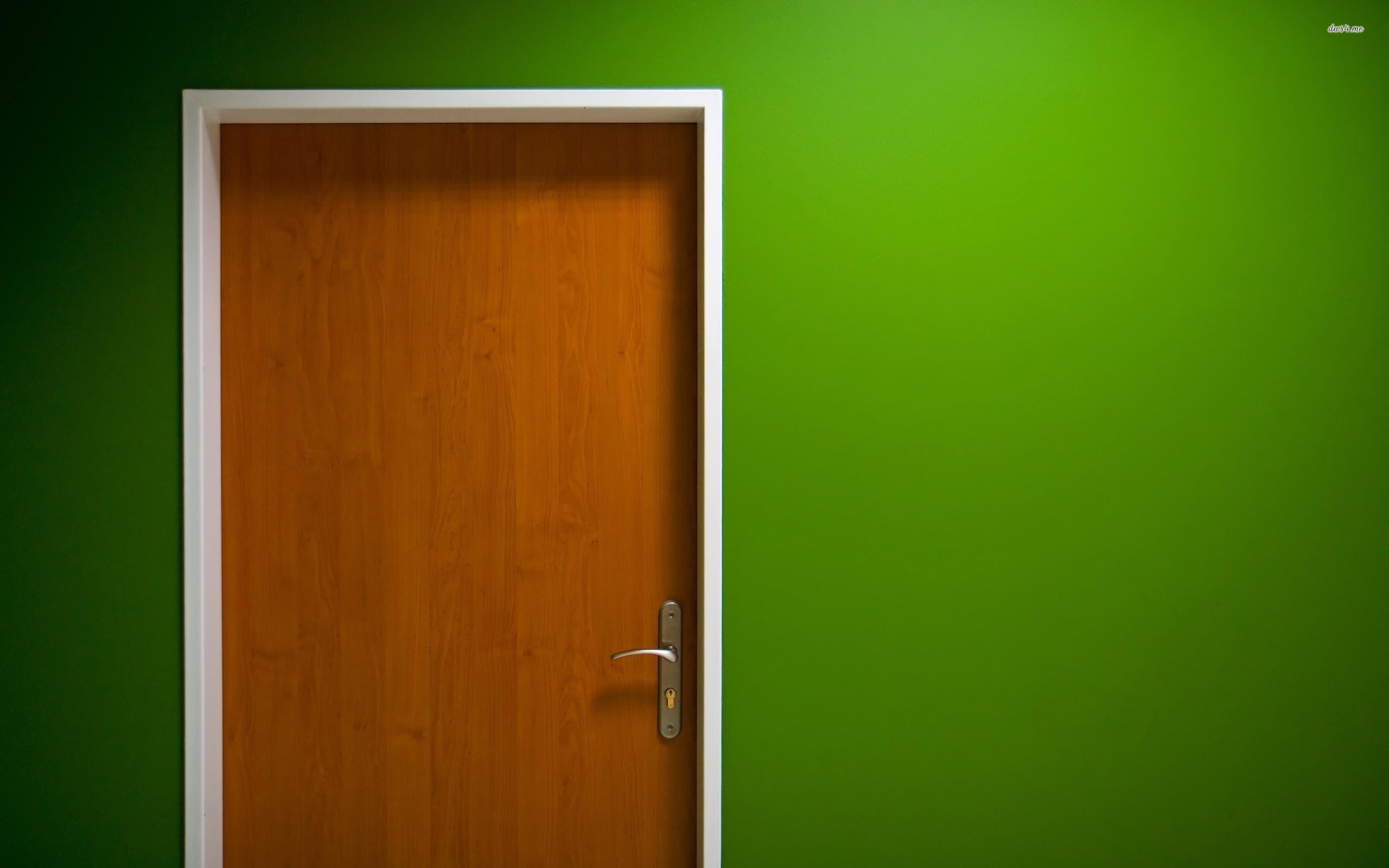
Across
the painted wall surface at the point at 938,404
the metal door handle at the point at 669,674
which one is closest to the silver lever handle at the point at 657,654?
the metal door handle at the point at 669,674

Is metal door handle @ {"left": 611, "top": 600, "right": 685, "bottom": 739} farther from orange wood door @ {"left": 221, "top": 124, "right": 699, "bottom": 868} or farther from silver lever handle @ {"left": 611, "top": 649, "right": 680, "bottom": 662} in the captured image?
orange wood door @ {"left": 221, "top": 124, "right": 699, "bottom": 868}

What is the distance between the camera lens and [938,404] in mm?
1351

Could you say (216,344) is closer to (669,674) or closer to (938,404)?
(669,674)

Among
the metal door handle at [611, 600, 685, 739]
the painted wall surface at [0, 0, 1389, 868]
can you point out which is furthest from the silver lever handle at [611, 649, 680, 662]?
the painted wall surface at [0, 0, 1389, 868]

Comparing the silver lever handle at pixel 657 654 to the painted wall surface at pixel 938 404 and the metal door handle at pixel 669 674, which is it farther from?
the painted wall surface at pixel 938 404

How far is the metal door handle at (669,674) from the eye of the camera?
141 centimetres

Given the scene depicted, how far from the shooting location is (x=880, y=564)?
4.46 feet

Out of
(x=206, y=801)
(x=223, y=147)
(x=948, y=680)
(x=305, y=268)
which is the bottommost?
(x=206, y=801)

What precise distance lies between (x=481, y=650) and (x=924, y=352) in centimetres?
100

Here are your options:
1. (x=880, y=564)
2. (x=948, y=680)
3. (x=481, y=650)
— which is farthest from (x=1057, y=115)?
(x=481, y=650)

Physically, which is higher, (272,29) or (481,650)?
(272,29)

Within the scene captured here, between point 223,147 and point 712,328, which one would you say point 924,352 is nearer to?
point 712,328

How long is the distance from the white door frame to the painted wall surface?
0.03 metres

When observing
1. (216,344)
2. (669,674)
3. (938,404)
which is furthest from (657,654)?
(216,344)
